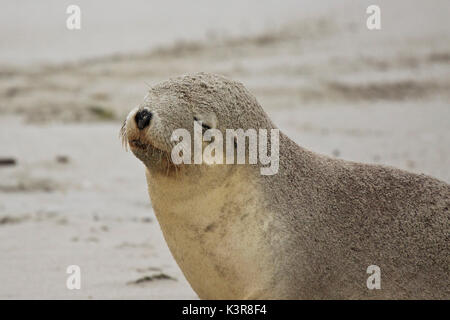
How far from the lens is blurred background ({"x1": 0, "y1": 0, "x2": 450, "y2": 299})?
6121mm

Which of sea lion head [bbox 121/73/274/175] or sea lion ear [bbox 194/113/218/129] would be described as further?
sea lion ear [bbox 194/113/218/129]

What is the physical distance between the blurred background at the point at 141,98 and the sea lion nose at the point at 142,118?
1.66 metres

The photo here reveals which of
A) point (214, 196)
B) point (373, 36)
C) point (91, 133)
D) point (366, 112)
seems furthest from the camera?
point (373, 36)

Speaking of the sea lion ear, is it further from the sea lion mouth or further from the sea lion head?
the sea lion mouth

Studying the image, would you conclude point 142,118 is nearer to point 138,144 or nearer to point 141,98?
point 138,144

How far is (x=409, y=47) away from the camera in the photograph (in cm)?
1524

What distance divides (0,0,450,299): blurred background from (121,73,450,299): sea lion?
140 cm

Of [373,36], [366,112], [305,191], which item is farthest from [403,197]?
[373,36]

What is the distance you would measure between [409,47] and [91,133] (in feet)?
21.9

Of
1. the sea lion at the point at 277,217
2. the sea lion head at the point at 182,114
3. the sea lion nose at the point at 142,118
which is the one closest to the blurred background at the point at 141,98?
the sea lion at the point at 277,217

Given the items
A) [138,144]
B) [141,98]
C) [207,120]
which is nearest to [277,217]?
[207,120]

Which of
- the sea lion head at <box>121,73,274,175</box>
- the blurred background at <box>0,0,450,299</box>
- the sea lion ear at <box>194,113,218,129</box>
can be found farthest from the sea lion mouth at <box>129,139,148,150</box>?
the blurred background at <box>0,0,450,299</box>

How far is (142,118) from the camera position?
3684 mm
